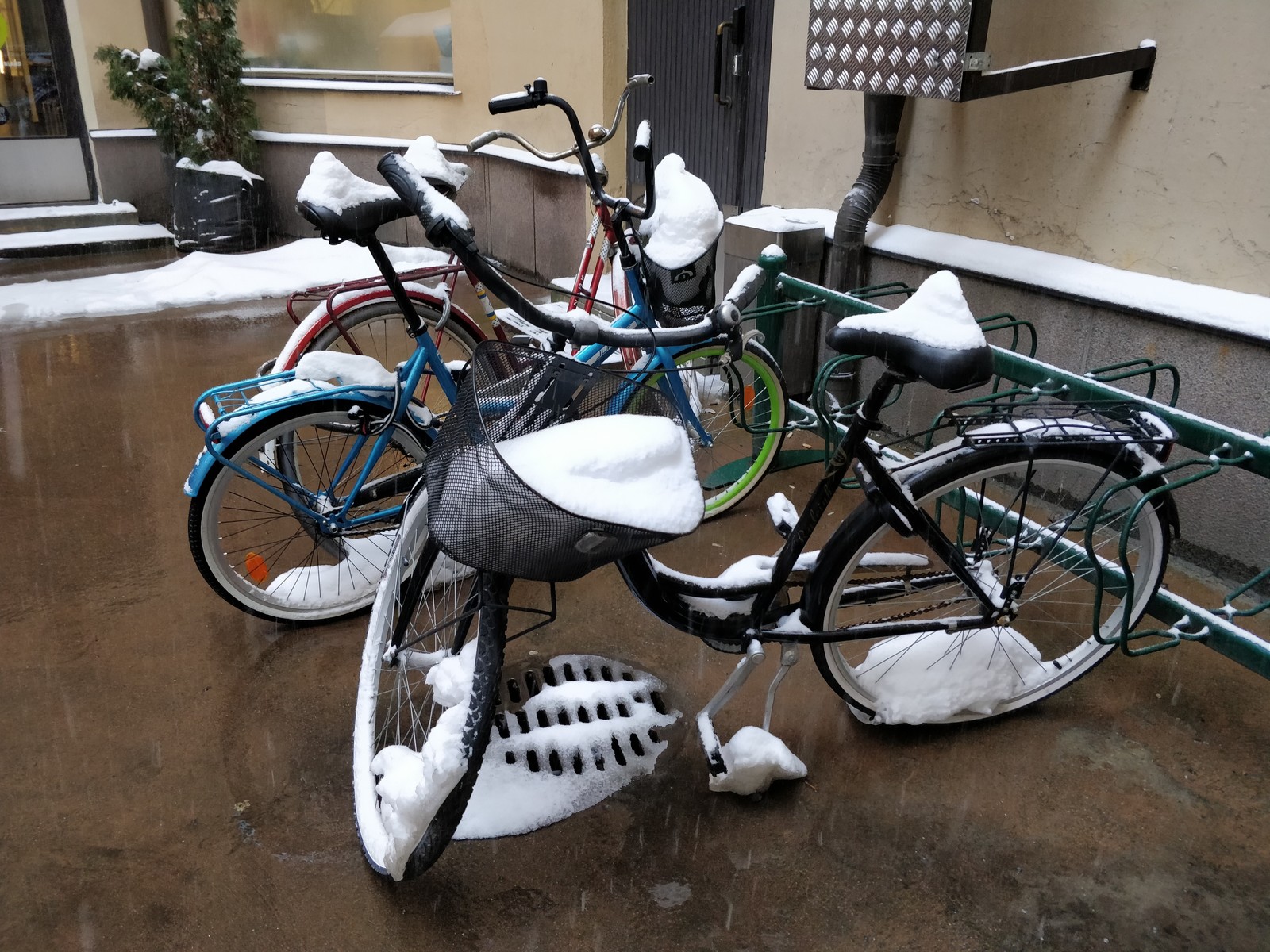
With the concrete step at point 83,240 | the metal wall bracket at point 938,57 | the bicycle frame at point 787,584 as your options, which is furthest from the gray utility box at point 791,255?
the concrete step at point 83,240

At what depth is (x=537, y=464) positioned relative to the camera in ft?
6.51

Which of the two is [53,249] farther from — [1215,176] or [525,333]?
[1215,176]

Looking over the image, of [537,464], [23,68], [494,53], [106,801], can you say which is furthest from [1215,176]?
[23,68]

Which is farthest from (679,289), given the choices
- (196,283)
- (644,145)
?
(196,283)

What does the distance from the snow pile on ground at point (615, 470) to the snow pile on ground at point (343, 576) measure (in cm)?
150

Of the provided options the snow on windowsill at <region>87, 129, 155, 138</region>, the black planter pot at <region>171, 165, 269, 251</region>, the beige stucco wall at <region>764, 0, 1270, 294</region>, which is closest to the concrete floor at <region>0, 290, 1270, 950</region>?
the beige stucco wall at <region>764, 0, 1270, 294</region>

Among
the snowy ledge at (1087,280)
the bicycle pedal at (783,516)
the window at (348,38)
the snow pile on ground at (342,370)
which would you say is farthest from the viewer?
the window at (348,38)

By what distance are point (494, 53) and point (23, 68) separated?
15.1ft

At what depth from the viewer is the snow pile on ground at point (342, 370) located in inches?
123

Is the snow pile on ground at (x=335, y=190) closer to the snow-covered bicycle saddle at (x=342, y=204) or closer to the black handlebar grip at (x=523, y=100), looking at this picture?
the snow-covered bicycle saddle at (x=342, y=204)

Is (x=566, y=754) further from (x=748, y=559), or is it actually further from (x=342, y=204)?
(x=342, y=204)

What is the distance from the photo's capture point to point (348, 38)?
9.05 meters

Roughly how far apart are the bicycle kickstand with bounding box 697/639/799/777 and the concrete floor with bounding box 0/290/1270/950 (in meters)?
0.14

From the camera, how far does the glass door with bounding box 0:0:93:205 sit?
891cm
